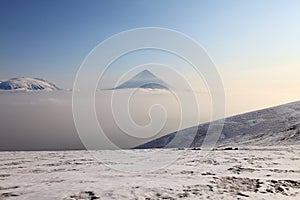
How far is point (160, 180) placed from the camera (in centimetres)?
1065

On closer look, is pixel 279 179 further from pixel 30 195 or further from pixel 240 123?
pixel 240 123

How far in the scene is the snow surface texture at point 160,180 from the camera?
8938 millimetres

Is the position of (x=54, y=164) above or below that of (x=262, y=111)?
below

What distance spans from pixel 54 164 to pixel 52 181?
4.19 m

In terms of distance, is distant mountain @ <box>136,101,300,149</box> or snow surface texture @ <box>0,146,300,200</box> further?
distant mountain @ <box>136,101,300,149</box>

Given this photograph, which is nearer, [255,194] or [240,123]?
[255,194]

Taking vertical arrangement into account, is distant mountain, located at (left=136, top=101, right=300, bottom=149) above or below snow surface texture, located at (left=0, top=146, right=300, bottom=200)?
above

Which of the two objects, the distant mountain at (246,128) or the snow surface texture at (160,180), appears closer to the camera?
the snow surface texture at (160,180)

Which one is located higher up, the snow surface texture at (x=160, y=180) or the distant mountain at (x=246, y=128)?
the distant mountain at (x=246, y=128)

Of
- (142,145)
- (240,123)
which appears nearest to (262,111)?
(240,123)

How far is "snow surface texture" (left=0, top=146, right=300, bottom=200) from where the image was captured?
29.3 feet

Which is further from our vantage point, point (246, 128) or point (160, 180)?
point (246, 128)

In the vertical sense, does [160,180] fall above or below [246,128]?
below

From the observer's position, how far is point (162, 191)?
920cm
